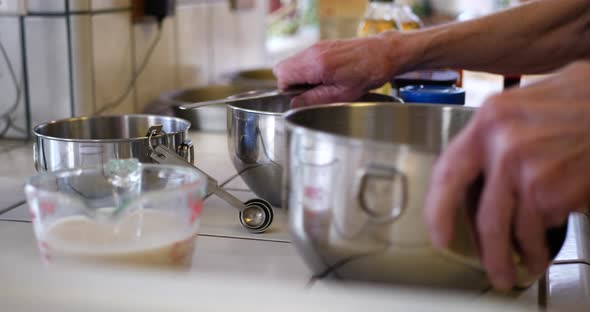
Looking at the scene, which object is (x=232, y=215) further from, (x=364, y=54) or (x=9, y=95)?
(x=9, y=95)

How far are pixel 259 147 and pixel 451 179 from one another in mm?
352

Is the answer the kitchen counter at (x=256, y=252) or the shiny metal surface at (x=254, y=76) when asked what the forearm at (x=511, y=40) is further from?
the shiny metal surface at (x=254, y=76)

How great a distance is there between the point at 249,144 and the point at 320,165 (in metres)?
0.29

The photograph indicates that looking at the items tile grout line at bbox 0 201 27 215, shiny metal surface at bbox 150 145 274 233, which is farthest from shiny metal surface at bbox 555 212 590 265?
tile grout line at bbox 0 201 27 215

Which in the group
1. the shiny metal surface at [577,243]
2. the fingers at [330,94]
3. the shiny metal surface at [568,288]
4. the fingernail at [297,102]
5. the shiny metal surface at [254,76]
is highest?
the fingers at [330,94]

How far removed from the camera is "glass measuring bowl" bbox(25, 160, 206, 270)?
52 cm

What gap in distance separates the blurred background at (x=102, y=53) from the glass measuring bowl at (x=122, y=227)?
654 millimetres

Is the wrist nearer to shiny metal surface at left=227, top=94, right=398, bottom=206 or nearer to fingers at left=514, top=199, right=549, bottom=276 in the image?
shiny metal surface at left=227, top=94, right=398, bottom=206

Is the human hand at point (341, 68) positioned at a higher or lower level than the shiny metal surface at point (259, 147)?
higher

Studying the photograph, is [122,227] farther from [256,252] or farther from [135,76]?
[135,76]

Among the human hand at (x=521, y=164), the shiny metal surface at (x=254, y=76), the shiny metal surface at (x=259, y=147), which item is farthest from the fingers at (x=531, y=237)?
the shiny metal surface at (x=254, y=76)

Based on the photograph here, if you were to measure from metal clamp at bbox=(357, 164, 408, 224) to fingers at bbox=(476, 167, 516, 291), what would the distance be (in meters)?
0.05

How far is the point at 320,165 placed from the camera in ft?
1.75

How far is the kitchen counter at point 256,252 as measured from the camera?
64 centimetres
